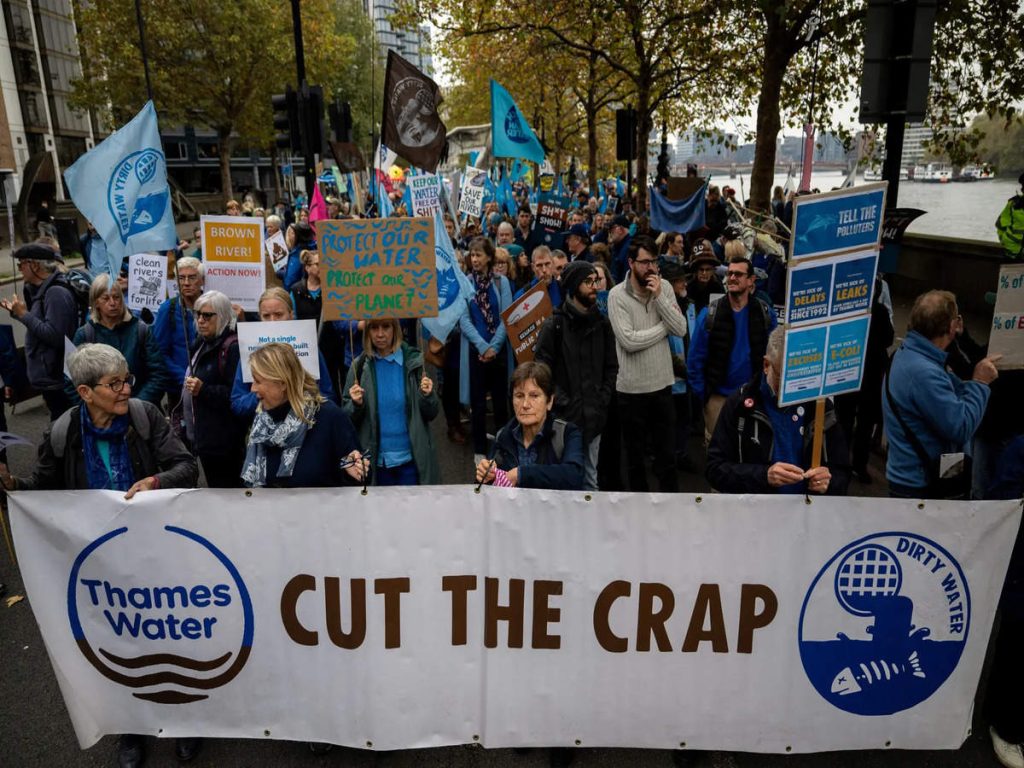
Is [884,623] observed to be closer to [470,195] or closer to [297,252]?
[297,252]

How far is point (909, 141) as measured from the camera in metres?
16.3

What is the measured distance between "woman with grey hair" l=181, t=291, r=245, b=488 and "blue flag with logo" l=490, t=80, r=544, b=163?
5187 millimetres

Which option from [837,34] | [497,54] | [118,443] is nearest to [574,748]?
[118,443]

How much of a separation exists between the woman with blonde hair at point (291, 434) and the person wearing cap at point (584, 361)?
1.77 meters

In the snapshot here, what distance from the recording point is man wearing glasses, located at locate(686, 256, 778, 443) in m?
5.35

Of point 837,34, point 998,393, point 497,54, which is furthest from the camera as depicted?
point 497,54

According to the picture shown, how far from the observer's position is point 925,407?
11.4 ft

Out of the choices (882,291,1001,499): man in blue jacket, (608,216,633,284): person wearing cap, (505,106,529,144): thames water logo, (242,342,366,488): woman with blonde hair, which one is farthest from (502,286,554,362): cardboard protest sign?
(505,106,529,144): thames water logo

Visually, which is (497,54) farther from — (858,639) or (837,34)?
(858,639)

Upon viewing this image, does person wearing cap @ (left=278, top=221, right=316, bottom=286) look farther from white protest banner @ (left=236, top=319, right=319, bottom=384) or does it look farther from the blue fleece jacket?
the blue fleece jacket

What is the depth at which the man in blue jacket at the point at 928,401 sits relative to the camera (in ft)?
11.3

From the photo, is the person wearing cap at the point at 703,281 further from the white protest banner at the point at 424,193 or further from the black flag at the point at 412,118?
the white protest banner at the point at 424,193

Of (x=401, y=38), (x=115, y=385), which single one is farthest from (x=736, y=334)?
(x=401, y=38)

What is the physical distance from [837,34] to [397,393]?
986 centimetres
